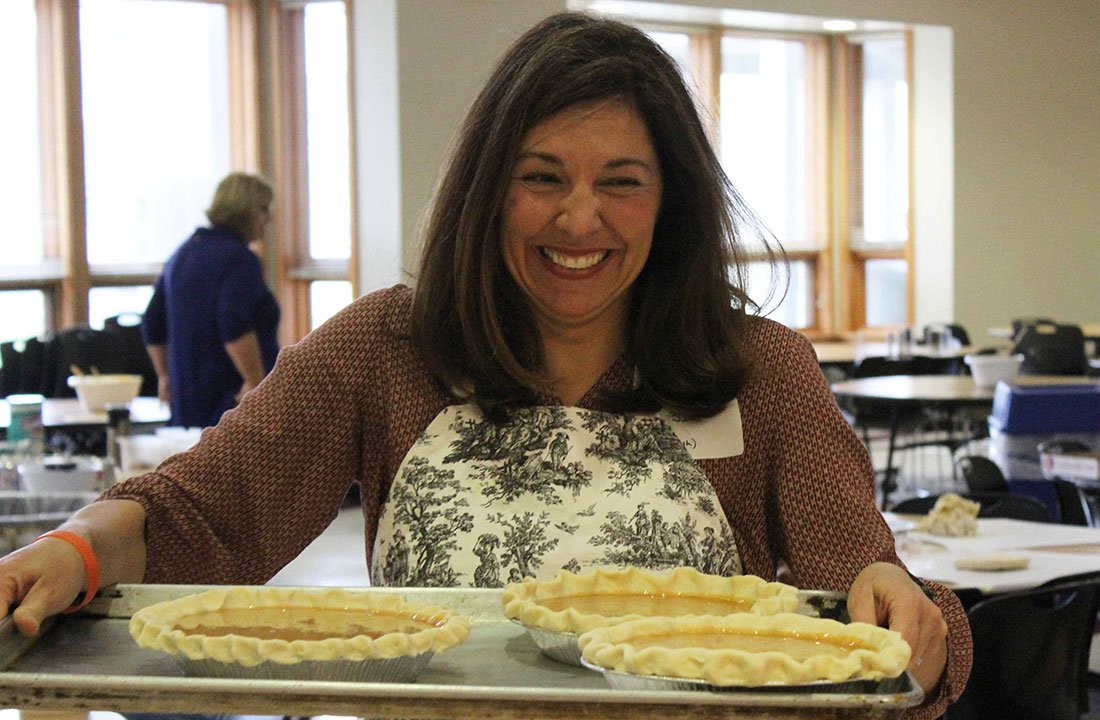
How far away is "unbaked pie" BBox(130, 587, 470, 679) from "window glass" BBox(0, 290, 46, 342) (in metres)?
7.76

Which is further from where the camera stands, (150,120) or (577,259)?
(150,120)

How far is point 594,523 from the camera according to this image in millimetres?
1397

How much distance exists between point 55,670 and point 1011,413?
3679 mm

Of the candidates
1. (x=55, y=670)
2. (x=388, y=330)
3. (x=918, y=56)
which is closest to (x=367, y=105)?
(x=918, y=56)

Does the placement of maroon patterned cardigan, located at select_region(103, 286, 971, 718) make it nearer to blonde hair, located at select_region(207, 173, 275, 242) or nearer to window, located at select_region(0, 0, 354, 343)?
blonde hair, located at select_region(207, 173, 275, 242)

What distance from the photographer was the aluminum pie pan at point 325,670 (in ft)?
3.01

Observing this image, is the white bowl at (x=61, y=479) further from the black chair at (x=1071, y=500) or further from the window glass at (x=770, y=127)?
the window glass at (x=770, y=127)

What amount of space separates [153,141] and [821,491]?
7.84 metres

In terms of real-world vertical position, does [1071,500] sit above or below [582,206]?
below

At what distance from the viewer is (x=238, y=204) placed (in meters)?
5.32

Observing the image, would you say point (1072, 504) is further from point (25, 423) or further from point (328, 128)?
point (328, 128)

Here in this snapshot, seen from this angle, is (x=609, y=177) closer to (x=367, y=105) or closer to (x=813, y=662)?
(x=813, y=662)

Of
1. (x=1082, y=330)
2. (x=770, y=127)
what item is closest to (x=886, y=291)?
(x=770, y=127)

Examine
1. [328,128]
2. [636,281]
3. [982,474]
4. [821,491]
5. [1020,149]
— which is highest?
[328,128]
